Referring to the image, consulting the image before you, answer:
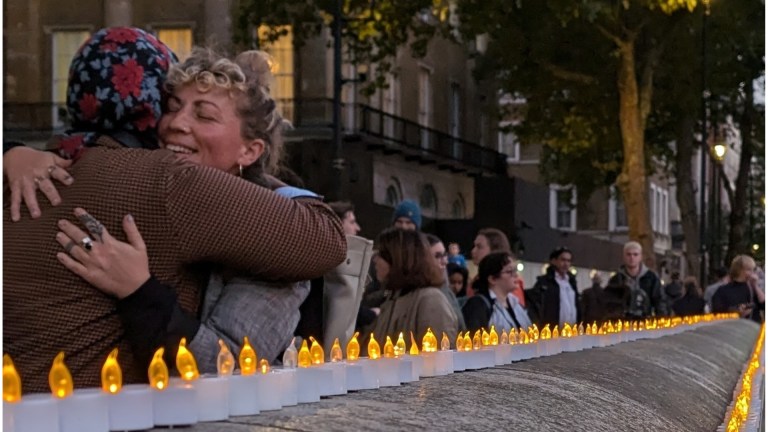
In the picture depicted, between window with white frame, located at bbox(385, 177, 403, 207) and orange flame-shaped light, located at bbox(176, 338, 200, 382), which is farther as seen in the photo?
window with white frame, located at bbox(385, 177, 403, 207)

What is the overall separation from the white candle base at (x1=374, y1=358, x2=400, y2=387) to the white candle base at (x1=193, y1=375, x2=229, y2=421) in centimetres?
62

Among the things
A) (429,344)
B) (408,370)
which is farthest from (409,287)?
(408,370)

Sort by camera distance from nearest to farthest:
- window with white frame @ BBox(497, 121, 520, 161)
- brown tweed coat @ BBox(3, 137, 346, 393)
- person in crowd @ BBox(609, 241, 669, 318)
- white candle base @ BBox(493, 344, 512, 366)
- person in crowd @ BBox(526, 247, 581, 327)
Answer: brown tweed coat @ BBox(3, 137, 346, 393)
white candle base @ BBox(493, 344, 512, 366)
person in crowd @ BBox(526, 247, 581, 327)
person in crowd @ BBox(609, 241, 669, 318)
window with white frame @ BBox(497, 121, 520, 161)

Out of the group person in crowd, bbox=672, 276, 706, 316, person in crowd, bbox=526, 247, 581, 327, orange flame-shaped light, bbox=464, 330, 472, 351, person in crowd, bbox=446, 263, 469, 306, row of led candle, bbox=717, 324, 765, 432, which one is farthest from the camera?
person in crowd, bbox=672, 276, 706, 316

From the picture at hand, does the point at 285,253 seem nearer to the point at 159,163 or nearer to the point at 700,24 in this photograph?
the point at 159,163

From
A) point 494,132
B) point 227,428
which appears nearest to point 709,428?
point 227,428

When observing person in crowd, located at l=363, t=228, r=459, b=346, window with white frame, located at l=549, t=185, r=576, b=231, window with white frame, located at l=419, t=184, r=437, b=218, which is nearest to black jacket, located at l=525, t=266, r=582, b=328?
person in crowd, located at l=363, t=228, r=459, b=346

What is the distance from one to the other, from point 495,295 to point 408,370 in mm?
5314

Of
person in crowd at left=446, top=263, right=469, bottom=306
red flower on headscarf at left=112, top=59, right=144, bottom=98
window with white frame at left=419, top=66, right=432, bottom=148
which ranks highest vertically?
window with white frame at left=419, top=66, right=432, bottom=148

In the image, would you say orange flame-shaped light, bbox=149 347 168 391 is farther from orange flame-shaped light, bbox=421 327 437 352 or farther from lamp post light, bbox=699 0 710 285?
lamp post light, bbox=699 0 710 285

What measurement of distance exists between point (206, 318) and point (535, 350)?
120cm

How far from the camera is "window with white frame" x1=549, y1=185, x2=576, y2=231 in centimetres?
3606

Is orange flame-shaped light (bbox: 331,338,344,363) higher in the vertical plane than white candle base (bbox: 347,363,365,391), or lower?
higher

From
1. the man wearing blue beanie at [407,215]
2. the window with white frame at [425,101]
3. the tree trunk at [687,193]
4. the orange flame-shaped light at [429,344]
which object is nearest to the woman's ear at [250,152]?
the orange flame-shaped light at [429,344]
